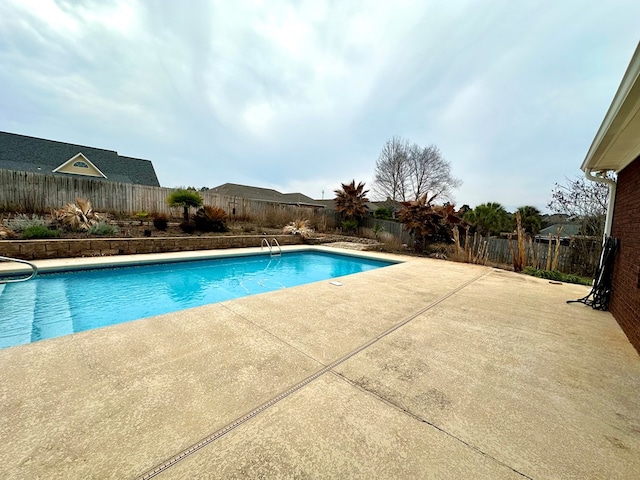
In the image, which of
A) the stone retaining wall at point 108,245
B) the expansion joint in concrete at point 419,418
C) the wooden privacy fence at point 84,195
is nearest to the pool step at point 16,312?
the stone retaining wall at point 108,245

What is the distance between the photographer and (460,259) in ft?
30.7

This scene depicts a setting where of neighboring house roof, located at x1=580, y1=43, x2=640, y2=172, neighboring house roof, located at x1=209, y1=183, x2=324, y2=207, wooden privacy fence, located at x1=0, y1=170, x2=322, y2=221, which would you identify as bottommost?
wooden privacy fence, located at x1=0, y1=170, x2=322, y2=221

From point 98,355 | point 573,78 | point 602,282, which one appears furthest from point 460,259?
point 98,355

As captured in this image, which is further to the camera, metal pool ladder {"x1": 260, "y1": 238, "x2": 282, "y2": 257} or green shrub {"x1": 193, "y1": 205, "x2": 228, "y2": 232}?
green shrub {"x1": 193, "y1": 205, "x2": 228, "y2": 232}

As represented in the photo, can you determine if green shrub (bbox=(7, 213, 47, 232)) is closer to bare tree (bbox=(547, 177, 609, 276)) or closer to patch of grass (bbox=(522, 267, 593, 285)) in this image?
patch of grass (bbox=(522, 267, 593, 285))

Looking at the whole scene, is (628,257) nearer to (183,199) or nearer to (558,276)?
(558,276)

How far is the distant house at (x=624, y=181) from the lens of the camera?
2.38 meters

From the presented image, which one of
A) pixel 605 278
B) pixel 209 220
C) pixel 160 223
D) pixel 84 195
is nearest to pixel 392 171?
pixel 209 220

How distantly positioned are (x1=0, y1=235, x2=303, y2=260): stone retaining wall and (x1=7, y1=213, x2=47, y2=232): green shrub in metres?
1.31

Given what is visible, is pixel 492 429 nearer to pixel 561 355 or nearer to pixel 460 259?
pixel 561 355

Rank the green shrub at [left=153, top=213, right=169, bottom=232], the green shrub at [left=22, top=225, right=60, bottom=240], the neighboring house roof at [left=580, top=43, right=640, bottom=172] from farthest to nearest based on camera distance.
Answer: the green shrub at [left=153, top=213, right=169, bottom=232] < the green shrub at [left=22, top=225, right=60, bottom=240] < the neighboring house roof at [left=580, top=43, right=640, bottom=172]

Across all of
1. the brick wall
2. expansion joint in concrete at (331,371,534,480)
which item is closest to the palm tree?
the brick wall

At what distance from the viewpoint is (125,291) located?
5.25 metres

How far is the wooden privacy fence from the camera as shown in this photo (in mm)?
8398
